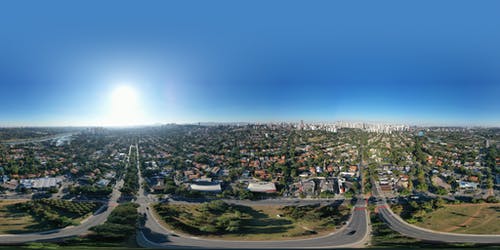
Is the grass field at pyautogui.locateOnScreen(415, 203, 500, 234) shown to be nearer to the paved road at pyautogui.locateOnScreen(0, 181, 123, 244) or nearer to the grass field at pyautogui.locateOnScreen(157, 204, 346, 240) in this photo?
the grass field at pyautogui.locateOnScreen(157, 204, 346, 240)

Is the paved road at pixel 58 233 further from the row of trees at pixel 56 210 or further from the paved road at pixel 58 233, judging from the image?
the row of trees at pixel 56 210

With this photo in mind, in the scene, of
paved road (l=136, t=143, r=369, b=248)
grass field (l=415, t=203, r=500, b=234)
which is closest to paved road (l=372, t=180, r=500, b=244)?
grass field (l=415, t=203, r=500, b=234)

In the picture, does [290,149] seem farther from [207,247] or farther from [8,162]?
[8,162]

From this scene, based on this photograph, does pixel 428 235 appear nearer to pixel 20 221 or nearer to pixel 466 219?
pixel 466 219

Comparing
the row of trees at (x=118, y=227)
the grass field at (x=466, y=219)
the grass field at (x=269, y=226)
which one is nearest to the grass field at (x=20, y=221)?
the row of trees at (x=118, y=227)

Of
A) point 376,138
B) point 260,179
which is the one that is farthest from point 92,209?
point 376,138
